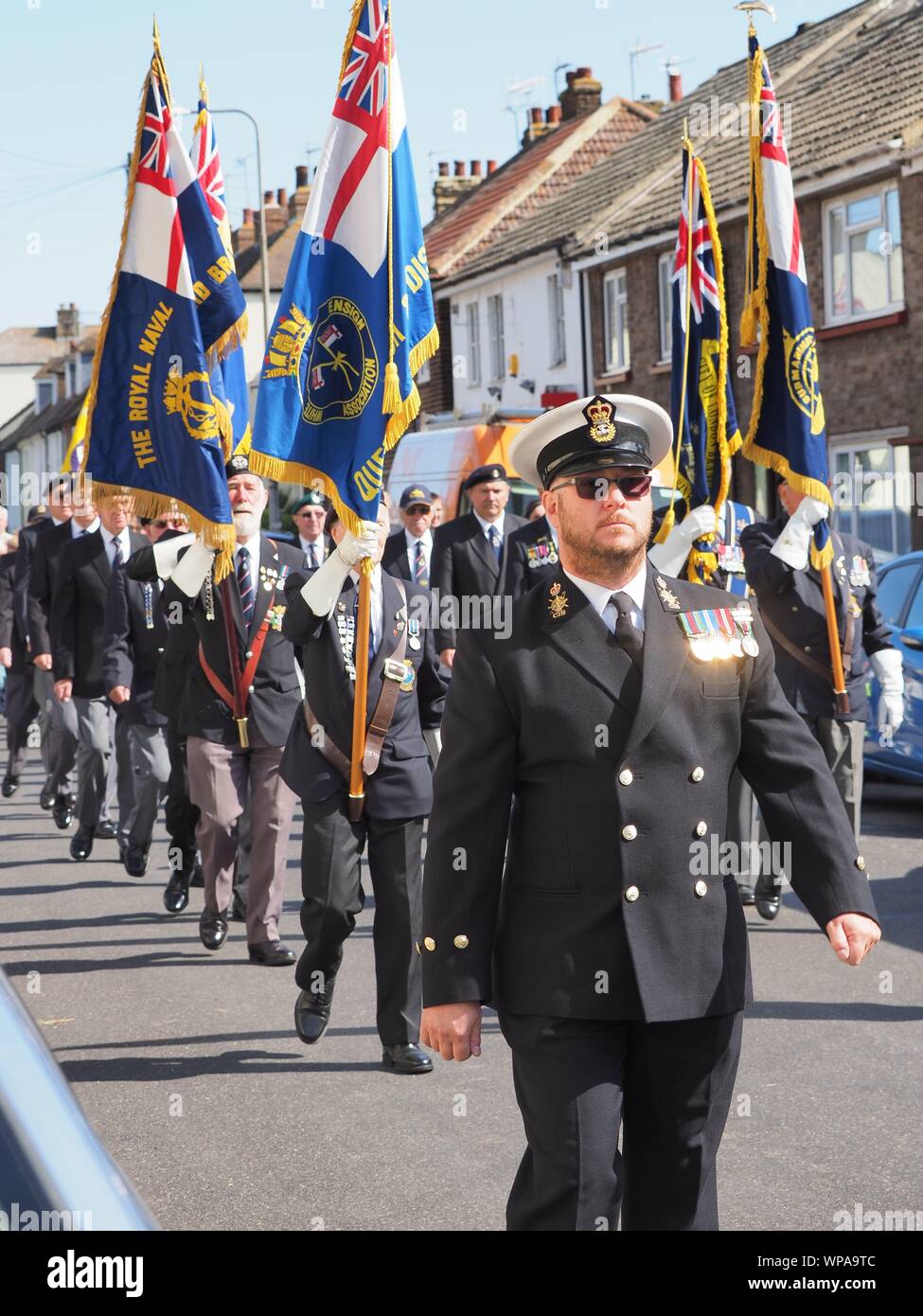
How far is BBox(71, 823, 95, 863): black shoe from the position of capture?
38.9 feet

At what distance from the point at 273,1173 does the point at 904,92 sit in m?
21.4

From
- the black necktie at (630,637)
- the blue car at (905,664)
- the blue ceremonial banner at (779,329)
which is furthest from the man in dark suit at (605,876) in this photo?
the blue car at (905,664)

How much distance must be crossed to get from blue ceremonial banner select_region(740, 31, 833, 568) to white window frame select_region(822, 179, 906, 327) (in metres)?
14.0

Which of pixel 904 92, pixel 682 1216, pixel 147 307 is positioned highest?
pixel 904 92

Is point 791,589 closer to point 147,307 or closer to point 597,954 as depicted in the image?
point 147,307

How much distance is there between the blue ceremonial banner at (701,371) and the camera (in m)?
9.30

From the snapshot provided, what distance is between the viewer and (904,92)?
2373 cm

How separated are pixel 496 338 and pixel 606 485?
106 feet

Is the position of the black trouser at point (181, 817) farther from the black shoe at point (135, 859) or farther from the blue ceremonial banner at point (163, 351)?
the blue ceremonial banner at point (163, 351)

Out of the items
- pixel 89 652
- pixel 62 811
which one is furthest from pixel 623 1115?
pixel 62 811

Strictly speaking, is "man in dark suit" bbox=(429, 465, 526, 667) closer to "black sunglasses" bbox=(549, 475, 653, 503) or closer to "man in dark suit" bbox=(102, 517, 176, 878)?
"man in dark suit" bbox=(102, 517, 176, 878)
